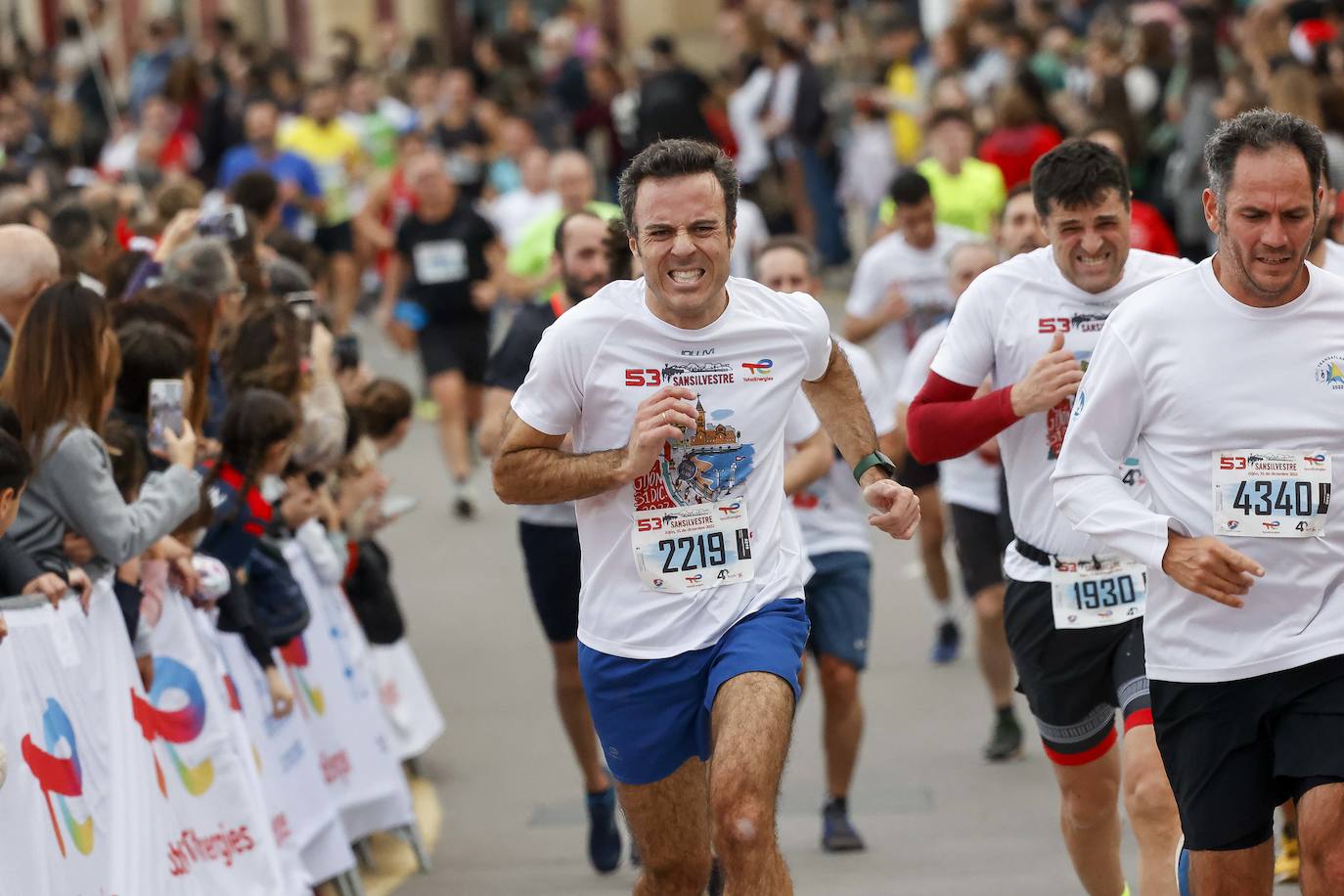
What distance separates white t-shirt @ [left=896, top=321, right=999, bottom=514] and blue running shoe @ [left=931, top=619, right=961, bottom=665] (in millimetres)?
1894

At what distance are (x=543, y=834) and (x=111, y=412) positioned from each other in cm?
260

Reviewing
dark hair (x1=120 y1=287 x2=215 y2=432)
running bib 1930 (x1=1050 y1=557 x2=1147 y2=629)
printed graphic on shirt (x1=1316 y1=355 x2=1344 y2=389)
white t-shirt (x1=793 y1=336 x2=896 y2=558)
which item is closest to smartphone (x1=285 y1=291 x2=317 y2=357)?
dark hair (x1=120 y1=287 x2=215 y2=432)

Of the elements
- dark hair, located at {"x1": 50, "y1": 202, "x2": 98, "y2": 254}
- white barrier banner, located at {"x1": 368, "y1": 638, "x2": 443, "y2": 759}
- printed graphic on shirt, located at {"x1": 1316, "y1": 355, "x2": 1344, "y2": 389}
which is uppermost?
dark hair, located at {"x1": 50, "y1": 202, "x2": 98, "y2": 254}

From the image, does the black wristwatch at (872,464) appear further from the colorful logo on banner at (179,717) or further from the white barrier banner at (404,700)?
the white barrier banner at (404,700)

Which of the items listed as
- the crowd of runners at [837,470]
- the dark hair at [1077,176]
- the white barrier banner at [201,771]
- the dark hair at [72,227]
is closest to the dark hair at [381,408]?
the crowd of runners at [837,470]

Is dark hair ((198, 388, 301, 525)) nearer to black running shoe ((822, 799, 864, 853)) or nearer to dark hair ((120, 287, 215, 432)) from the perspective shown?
dark hair ((120, 287, 215, 432))

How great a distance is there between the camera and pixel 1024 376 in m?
6.07

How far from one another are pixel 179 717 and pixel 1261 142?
348 cm

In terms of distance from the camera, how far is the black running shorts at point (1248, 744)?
187 inches

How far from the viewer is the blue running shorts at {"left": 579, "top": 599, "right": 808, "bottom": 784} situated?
5375 millimetres

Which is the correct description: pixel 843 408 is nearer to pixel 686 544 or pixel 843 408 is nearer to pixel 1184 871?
pixel 686 544

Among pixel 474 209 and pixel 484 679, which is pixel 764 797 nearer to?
pixel 484 679

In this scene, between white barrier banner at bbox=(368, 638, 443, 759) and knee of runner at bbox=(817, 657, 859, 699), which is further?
white barrier banner at bbox=(368, 638, 443, 759)

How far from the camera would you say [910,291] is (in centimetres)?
1088
